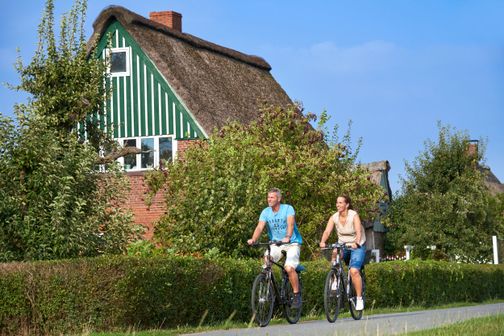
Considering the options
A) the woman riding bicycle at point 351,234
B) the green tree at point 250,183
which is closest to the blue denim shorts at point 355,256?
Answer: the woman riding bicycle at point 351,234

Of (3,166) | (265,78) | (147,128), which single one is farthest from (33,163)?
(265,78)

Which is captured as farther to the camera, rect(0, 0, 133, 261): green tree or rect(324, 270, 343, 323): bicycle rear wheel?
rect(0, 0, 133, 261): green tree

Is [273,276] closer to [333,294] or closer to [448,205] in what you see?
[333,294]

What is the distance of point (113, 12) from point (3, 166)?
57.8 feet

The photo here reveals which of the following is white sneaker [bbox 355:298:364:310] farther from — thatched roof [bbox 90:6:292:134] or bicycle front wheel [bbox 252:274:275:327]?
thatched roof [bbox 90:6:292:134]

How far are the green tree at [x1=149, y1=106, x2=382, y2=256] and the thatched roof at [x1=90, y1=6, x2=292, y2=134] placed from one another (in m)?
1.97

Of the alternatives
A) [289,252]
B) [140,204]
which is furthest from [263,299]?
[140,204]

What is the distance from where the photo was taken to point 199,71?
38906 mm

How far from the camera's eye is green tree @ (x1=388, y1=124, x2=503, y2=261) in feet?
143

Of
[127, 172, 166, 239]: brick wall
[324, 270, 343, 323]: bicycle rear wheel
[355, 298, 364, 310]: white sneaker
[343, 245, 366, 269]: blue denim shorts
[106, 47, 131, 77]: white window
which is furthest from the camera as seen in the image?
[106, 47, 131, 77]: white window

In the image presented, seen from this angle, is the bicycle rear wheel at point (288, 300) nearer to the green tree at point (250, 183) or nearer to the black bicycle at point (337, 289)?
the black bicycle at point (337, 289)

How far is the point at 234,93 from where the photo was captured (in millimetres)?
40188

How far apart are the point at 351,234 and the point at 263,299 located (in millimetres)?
1932

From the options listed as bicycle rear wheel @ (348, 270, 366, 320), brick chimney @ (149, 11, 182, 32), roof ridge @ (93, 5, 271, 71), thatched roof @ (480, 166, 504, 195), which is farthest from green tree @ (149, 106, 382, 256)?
thatched roof @ (480, 166, 504, 195)
